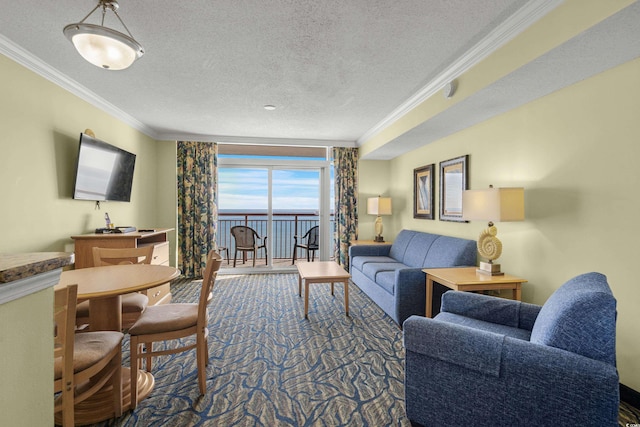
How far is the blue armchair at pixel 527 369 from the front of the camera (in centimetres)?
127

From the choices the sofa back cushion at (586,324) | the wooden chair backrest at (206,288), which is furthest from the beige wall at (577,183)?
the wooden chair backrest at (206,288)

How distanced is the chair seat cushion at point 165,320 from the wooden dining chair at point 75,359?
5.4 inches

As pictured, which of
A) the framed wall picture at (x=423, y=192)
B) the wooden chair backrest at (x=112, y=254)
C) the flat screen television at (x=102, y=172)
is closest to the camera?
the wooden chair backrest at (x=112, y=254)

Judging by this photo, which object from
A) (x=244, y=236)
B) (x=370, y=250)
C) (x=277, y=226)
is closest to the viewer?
(x=370, y=250)

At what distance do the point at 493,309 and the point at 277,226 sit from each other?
560 cm

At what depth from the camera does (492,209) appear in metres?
2.55

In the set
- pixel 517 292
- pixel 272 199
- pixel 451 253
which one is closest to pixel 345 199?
pixel 272 199

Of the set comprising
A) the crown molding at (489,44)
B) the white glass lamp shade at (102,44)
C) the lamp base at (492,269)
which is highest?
the crown molding at (489,44)

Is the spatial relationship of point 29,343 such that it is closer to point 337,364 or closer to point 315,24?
point 337,364

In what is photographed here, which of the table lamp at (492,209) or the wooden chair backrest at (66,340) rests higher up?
the table lamp at (492,209)

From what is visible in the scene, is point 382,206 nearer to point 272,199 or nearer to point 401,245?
point 401,245

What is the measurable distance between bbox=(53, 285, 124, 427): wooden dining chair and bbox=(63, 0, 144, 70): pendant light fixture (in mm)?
1373

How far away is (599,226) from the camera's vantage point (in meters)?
2.14

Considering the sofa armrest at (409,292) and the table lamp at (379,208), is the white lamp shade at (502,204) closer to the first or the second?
the sofa armrest at (409,292)
